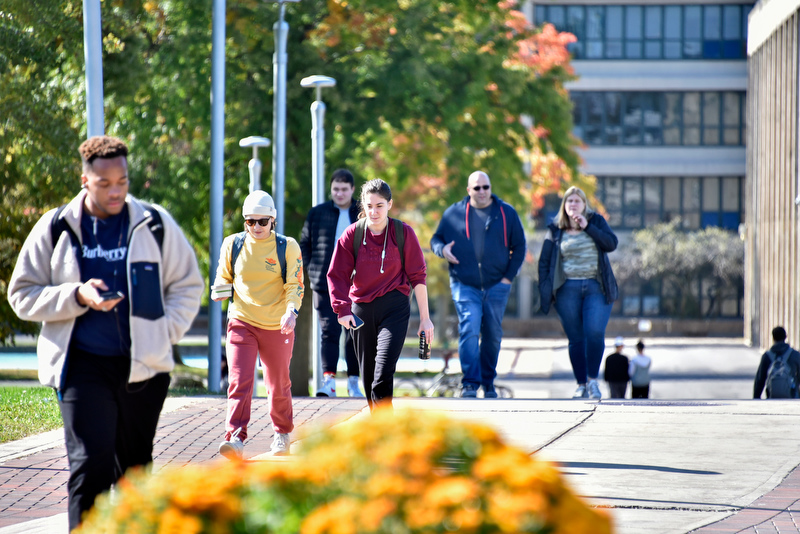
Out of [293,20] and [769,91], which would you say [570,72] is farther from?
[769,91]

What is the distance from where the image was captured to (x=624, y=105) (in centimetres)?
5400

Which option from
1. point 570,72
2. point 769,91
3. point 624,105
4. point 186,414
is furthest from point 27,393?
point 624,105

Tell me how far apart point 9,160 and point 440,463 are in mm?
14986

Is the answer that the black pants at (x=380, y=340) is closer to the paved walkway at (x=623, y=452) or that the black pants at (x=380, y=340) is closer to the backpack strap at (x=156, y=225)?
the paved walkway at (x=623, y=452)

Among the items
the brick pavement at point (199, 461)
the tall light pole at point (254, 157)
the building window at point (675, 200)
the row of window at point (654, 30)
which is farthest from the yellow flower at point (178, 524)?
the row of window at point (654, 30)

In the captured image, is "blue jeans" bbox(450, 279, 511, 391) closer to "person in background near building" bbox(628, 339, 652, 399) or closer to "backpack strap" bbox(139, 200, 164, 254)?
"backpack strap" bbox(139, 200, 164, 254)

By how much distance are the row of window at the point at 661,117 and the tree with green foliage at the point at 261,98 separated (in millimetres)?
32201

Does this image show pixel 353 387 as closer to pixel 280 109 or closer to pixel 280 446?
pixel 280 446

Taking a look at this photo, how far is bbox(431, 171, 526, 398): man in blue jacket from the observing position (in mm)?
10211

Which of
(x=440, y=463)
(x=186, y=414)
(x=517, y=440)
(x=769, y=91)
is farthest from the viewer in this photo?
(x=769, y=91)

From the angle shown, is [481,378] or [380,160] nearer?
[481,378]

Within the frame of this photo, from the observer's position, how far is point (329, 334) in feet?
35.0

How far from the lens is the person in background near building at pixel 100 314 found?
4.12 metres

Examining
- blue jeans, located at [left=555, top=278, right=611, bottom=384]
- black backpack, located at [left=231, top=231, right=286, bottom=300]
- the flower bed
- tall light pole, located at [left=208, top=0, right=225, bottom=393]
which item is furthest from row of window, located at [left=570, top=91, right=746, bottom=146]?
the flower bed
